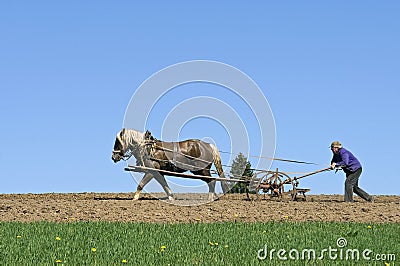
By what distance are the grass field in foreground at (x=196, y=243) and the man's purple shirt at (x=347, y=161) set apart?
17.1 feet

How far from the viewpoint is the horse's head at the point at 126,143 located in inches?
763

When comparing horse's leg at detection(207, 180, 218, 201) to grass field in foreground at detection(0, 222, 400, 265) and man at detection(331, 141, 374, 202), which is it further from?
grass field in foreground at detection(0, 222, 400, 265)

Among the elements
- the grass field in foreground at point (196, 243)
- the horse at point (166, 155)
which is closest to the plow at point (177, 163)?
the horse at point (166, 155)

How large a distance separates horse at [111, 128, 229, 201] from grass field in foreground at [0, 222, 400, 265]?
18.2 ft

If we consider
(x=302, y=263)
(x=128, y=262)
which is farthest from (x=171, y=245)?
(x=302, y=263)

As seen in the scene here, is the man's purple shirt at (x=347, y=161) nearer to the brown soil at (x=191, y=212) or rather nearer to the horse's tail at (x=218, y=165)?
the brown soil at (x=191, y=212)

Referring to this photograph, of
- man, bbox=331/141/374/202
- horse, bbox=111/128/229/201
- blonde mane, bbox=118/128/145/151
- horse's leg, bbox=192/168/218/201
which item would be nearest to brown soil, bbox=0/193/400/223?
man, bbox=331/141/374/202

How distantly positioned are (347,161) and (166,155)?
5091 millimetres

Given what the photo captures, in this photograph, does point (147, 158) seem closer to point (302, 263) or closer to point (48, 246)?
point (48, 246)

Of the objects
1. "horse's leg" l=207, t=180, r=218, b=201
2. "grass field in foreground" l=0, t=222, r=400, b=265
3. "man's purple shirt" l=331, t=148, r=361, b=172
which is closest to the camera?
"grass field in foreground" l=0, t=222, r=400, b=265

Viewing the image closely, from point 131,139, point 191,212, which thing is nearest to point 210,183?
point 131,139

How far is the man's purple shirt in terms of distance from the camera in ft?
63.4

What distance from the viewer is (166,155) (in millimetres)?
19891

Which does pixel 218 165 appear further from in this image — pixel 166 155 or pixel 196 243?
pixel 196 243
